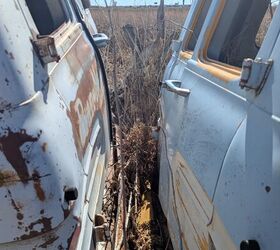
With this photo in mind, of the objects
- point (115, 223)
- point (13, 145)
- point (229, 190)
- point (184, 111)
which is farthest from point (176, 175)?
point (13, 145)

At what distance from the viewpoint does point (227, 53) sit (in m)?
1.92

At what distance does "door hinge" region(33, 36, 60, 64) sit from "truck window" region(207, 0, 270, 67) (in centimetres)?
98

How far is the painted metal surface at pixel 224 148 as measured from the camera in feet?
3.08

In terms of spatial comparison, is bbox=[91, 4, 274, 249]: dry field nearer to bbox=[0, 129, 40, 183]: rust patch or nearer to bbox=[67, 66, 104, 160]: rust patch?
bbox=[67, 66, 104, 160]: rust patch

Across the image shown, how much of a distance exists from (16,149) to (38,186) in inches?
4.4

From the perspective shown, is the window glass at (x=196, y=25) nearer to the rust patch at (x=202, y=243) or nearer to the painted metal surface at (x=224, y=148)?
the painted metal surface at (x=224, y=148)

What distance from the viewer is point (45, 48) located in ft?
3.86

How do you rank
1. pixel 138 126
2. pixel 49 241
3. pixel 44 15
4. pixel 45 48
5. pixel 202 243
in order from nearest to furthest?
pixel 49 241
pixel 45 48
pixel 202 243
pixel 44 15
pixel 138 126

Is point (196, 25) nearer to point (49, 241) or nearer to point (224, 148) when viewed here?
point (224, 148)

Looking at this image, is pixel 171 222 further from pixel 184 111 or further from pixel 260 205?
pixel 260 205

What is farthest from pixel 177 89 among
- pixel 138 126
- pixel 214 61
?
pixel 138 126

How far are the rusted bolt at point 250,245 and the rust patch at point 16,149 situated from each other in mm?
566

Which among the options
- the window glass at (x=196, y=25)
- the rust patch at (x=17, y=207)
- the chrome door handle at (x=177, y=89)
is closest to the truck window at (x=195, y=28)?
the window glass at (x=196, y=25)

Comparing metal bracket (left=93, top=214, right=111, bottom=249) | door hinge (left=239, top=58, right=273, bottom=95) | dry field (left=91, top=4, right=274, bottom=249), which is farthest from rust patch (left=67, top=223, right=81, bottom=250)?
dry field (left=91, top=4, right=274, bottom=249)
